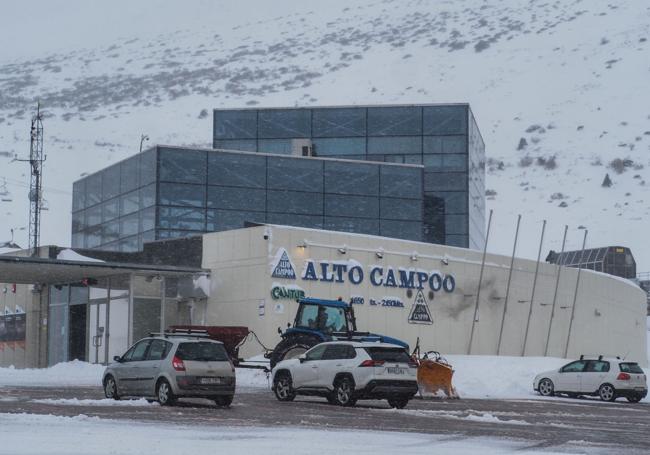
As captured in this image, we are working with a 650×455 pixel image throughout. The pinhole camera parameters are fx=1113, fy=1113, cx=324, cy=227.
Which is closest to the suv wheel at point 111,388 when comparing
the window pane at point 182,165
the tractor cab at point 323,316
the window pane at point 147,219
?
the tractor cab at point 323,316

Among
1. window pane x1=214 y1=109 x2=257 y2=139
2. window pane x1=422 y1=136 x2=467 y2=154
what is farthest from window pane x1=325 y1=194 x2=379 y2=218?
window pane x1=214 y1=109 x2=257 y2=139

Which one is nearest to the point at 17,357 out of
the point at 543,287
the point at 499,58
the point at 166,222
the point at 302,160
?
the point at 166,222

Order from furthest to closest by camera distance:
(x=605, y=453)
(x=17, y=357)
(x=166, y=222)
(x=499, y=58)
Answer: (x=499, y=58), (x=166, y=222), (x=17, y=357), (x=605, y=453)

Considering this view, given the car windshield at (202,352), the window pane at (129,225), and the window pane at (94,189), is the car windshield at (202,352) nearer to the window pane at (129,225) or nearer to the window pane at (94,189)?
the window pane at (129,225)

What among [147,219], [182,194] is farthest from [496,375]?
[147,219]

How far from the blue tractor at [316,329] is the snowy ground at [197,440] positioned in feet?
41.0

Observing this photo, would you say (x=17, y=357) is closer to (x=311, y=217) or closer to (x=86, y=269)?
(x=86, y=269)

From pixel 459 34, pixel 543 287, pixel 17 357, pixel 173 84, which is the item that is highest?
pixel 459 34

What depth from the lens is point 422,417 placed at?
21828 mm

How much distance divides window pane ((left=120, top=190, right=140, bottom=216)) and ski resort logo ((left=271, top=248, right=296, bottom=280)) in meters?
15.5

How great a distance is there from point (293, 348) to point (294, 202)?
24312 mm

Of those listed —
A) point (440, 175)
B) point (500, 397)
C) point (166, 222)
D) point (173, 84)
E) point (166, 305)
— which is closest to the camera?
point (500, 397)

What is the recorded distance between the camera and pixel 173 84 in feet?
572

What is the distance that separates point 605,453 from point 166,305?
28786mm
